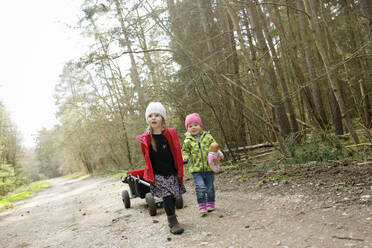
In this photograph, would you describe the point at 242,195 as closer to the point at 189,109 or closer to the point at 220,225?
the point at 220,225

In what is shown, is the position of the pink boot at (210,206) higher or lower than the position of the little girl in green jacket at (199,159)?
lower

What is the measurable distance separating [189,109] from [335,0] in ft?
23.4

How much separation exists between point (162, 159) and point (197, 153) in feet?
1.95

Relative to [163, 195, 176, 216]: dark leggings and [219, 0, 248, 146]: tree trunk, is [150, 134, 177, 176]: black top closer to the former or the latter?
[163, 195, 176, 216]: dark leggings

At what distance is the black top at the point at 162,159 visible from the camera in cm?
395

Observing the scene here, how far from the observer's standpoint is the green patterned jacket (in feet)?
14.0

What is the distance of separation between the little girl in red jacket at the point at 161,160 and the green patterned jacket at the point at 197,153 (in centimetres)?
30

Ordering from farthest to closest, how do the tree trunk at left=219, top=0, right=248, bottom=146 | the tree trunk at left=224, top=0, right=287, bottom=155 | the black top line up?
the tree trunk at left=219, top=0, right=248, bottom=146
the tree trunk at left=224, top=0, right=287, bottom=155
the black top

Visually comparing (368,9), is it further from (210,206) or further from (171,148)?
(210,206)

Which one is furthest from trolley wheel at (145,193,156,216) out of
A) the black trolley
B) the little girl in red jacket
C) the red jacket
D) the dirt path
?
the red jacket

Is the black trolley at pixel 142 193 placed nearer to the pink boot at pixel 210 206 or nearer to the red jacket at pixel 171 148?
the pink boot at pixel 210 206

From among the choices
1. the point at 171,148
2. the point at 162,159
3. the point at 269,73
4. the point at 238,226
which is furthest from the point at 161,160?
the point at 269,73

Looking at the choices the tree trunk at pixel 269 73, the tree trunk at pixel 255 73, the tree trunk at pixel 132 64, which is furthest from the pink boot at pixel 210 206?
the tree trunk at pixel 132 64

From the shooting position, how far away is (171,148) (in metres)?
4.02
